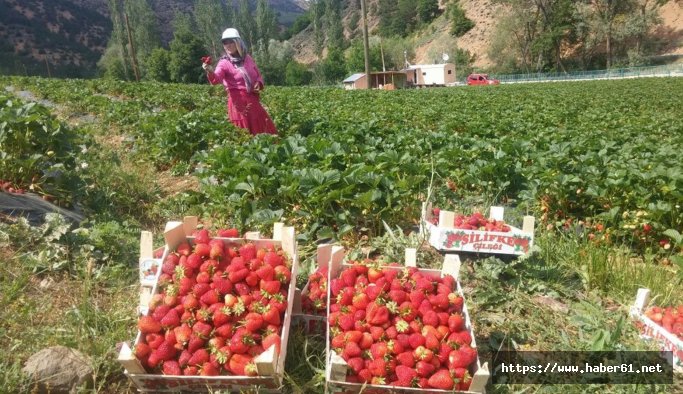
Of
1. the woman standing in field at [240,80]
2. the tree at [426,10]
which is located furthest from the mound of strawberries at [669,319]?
the tree at [426,10]

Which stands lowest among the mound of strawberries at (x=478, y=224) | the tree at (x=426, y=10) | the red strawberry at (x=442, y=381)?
the red strawberry at (x=442, y=381)

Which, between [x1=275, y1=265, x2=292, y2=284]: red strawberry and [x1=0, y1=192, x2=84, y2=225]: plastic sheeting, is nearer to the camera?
[x1=275, y1=265, x2=292, y2=284]: red strawberry

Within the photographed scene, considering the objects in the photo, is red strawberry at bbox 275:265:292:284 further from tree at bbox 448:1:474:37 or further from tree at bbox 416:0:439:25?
tree at bbox 416:0:439:25

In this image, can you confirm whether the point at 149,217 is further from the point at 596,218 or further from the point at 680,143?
the point at 680,143

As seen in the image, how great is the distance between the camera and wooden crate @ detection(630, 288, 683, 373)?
90.9 inches

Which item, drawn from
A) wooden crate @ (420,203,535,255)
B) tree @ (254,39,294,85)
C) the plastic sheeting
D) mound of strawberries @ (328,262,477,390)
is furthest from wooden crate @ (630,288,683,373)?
tree @ (254,39,294,85)

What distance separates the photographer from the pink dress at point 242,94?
6.85 metres

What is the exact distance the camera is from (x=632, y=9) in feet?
193

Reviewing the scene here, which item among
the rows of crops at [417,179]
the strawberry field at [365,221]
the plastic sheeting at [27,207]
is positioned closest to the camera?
the strawberry field at [365,221]

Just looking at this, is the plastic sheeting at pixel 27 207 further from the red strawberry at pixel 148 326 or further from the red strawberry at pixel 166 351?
the red strawberry at pixel 166 351

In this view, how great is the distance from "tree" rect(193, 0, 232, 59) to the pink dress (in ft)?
→ 247

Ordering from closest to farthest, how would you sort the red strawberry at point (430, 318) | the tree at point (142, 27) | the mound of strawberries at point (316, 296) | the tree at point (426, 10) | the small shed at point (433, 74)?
the red strawberry at point (430, 318)
the mound of strawberries at point (316, 296)
the small shed at point (433, 74)
the tree at point (142, 27)
the tree at point (426, 10)

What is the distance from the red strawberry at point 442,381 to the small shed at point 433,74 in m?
62.2

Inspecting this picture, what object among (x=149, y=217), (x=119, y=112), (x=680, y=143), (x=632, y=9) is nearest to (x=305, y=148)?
(x=149, y=217)
